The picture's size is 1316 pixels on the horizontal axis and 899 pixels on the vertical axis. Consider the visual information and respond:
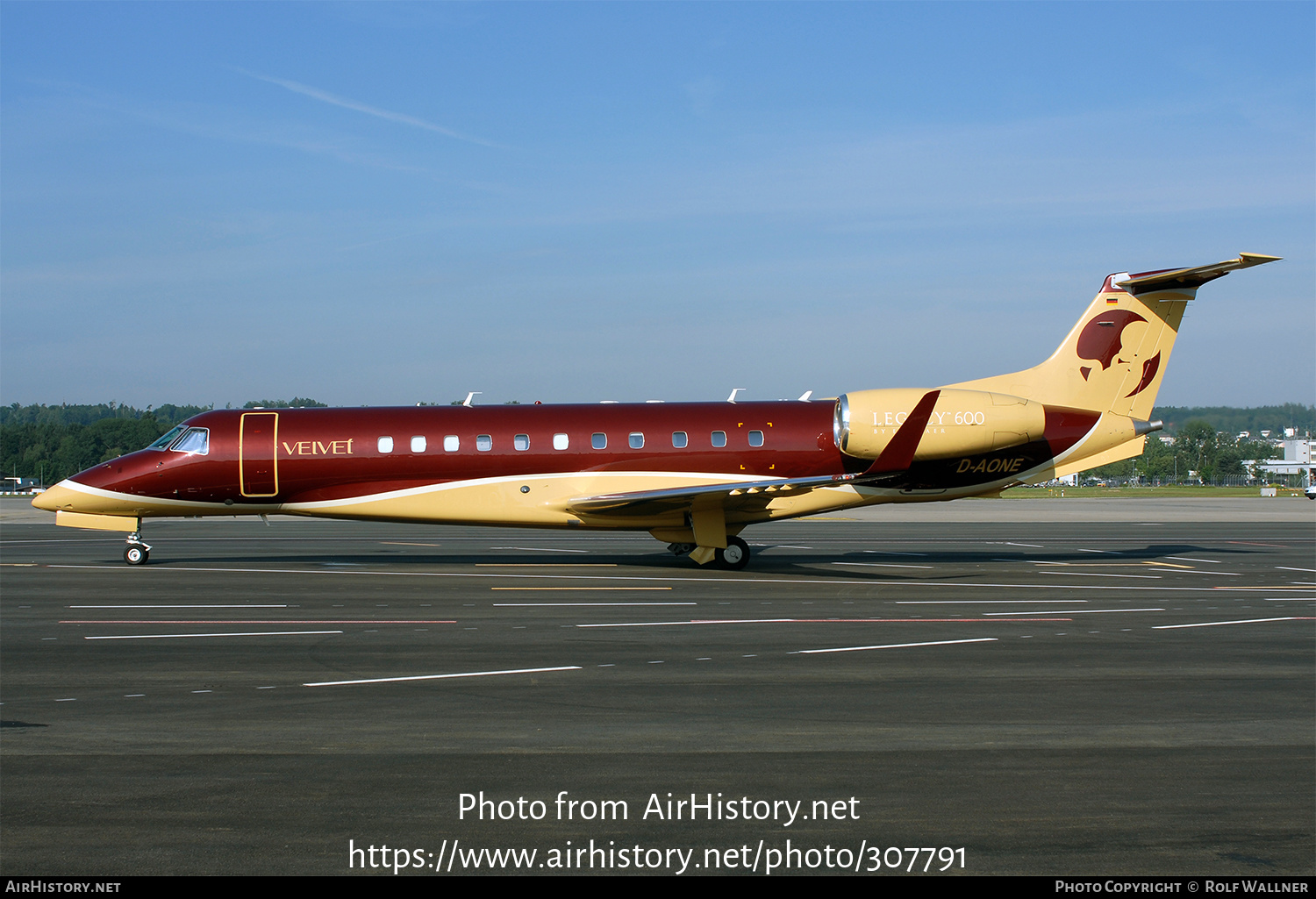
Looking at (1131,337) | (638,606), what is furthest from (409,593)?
(1131,337)

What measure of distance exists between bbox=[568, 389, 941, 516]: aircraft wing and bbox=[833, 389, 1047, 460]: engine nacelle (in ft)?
2.20

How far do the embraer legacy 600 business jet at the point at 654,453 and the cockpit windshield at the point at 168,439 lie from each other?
62mm

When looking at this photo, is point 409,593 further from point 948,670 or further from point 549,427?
point 948,670

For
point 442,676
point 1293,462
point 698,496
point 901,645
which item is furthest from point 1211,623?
point 1293,462

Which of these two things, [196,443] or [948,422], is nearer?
[948,422]

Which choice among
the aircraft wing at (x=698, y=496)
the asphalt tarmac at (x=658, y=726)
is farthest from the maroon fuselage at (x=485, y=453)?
the asphalt tarmac at (x=658, y=726)

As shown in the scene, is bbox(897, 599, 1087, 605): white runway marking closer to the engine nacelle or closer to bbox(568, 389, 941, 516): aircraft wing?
bbox(568, 389, 941, 516): aircraft wing

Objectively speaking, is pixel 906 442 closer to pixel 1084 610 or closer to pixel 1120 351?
pixel 1084 610

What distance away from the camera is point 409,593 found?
60.0ft

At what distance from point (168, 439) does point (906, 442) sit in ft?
53.5

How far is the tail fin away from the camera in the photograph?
2322cm

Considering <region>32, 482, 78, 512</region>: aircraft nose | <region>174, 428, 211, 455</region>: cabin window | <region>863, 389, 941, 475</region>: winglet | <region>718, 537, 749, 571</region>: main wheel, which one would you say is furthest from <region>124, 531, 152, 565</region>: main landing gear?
<region>863, 389, 941, 475</region>: winglet

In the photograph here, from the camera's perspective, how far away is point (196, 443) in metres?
23.0

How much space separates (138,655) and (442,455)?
10544mm
